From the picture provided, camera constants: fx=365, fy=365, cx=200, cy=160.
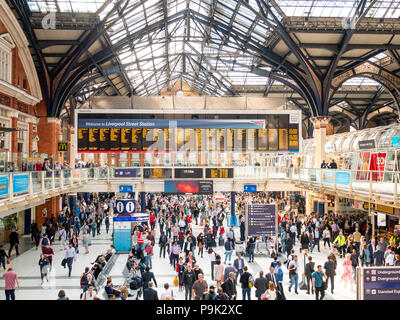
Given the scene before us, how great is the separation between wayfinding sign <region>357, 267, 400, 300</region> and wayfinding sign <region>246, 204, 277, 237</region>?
9936 mm

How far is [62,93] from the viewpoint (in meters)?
29.2

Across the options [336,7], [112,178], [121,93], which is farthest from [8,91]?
[121,93]

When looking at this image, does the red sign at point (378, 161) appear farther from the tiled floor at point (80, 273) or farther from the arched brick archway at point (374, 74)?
the arched brick archway at point (374, 74)

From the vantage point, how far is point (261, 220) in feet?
58.1

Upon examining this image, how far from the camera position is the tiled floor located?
1226cm

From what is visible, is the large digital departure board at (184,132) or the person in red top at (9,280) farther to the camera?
the large digital departure board at (184,132)

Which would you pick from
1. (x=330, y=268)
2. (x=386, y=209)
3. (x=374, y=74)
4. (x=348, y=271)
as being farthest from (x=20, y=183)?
(x=374, y=74)

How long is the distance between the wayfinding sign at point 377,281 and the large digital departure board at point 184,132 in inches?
707

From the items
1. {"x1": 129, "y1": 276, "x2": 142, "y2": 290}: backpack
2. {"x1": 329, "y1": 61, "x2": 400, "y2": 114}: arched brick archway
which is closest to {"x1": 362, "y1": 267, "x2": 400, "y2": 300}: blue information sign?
{"x1": 129, "y1": 276, "x2": 142, "y2": 290}: backpack

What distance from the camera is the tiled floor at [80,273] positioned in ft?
40.2

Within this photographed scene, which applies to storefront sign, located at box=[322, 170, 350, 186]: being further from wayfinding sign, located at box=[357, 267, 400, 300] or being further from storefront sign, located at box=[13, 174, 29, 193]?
storefront sign, located at box=[13, 174, 29, 193]

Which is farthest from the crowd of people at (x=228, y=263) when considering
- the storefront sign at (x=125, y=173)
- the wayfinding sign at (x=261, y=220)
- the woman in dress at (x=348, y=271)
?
the storefront sign at (x=125, y=173)

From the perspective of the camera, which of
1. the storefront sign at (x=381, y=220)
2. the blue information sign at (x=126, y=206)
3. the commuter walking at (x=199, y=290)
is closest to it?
the commuter walking at (x=199, y=290)

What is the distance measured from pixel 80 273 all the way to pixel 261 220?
854 centimetres
